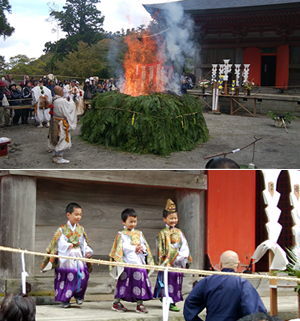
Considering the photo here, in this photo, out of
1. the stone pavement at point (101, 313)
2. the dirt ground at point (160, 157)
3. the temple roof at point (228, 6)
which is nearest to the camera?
the stone pavement at point (101, 313)

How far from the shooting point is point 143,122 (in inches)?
365

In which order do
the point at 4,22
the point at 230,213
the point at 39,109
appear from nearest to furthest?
1. the point at 230,213
2. the point at 39,109
3. the point at 4,22

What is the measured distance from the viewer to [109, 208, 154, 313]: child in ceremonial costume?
4.72m

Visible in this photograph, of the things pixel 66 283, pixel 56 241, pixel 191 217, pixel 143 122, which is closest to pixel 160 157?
pixel 143 122

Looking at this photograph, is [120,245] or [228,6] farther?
[228,6]

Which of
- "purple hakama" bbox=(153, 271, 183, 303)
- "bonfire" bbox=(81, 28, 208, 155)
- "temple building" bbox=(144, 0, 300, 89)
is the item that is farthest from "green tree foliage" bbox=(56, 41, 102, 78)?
"purple hakama" bbox=(153, 271, 183, 303)

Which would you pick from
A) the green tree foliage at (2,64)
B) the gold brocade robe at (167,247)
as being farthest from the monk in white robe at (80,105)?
the green tree foliage at (2,64)

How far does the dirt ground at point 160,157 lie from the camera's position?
8.81m

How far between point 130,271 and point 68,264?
74 centimetres

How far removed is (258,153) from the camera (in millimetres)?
10297

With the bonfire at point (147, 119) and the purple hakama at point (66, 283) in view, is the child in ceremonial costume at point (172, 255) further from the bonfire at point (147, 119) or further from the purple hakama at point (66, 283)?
the bonfire at point (147, 119)

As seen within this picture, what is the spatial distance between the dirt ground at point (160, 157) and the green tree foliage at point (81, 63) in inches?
567

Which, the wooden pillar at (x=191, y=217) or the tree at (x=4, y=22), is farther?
the tree at (x=4, y=22)

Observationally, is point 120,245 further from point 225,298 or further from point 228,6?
point 228,6
